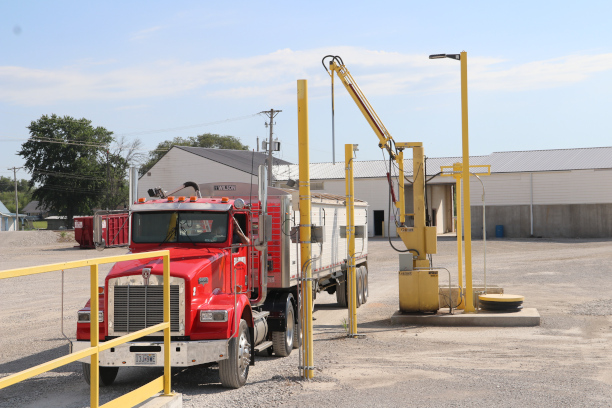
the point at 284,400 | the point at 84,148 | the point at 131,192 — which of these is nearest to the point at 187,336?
the point at 284,400

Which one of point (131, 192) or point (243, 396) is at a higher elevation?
point (131, 192)

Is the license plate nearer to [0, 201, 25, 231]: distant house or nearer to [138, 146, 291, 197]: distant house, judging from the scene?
[138, 146, 291, 197]: distant house

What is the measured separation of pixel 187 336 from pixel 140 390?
8.68ft

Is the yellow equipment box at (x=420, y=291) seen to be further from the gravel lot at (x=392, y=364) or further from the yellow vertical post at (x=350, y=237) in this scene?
the yellow vertical post at (x=350, y=237)

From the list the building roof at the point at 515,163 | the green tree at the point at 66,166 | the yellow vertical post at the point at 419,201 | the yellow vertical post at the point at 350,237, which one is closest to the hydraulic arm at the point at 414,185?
the yellow vertical post at the point at 419,201

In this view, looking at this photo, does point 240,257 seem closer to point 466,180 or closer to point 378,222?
point 466,180

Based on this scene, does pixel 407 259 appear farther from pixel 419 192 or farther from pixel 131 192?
pixel 131 192

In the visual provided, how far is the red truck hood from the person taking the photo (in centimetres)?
905

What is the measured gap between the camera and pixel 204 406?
8656mm

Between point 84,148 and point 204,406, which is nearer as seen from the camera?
point 204,406

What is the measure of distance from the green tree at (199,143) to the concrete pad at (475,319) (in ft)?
285

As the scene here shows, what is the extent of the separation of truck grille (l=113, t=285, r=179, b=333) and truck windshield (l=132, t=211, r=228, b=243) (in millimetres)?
1810

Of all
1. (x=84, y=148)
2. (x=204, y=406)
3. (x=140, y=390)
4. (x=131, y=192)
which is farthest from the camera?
(x=84, y=148)

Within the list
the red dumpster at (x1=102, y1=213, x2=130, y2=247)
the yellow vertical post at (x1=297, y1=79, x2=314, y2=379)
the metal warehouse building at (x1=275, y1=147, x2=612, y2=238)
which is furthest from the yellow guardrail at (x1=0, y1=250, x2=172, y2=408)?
the metal warehouse building at (x1=275, y1=147, x2=612, y2=238)
